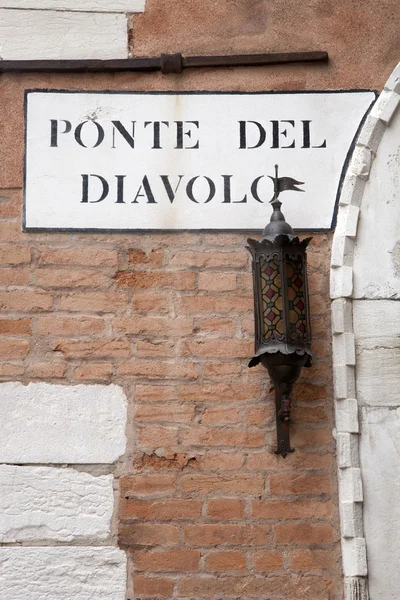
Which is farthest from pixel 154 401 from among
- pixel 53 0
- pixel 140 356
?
pixel 53 0

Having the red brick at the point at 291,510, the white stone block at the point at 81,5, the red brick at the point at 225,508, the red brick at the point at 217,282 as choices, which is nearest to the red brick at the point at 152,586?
the red brick at the point at 225,508

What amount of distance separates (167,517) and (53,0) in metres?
1.98

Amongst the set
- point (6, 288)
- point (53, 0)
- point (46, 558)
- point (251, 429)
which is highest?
point (53, 0)

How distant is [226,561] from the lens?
137 inches

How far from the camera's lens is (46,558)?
136 inches

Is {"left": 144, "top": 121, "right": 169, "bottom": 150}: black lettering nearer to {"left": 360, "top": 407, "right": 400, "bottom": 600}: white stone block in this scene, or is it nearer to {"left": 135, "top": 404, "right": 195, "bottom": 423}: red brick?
{"left": 135, "top": 404, "right": 195, "bottom": 423}: red brick

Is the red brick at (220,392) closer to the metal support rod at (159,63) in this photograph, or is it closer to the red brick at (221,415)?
the red brick at (221,415)

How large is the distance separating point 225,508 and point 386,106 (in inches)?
62.0

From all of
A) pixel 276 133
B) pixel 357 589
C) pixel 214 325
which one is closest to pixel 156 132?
pixel 276 133

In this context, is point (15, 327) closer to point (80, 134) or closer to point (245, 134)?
point (80, 134)

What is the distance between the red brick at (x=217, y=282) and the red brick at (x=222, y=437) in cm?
50

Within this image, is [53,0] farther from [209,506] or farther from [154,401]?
[209,506]

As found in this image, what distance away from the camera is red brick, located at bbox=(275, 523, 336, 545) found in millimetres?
→ 3498

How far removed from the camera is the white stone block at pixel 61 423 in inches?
140
